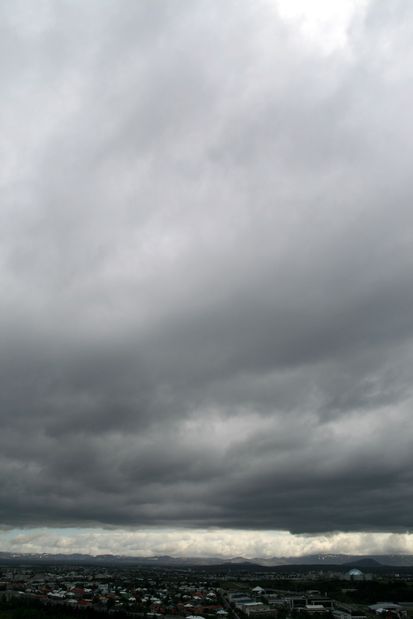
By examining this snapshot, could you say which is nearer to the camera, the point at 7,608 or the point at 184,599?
the point at 7,608

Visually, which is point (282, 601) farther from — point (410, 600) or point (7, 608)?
point (7, 608)

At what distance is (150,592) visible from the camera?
158m

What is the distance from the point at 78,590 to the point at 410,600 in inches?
3437

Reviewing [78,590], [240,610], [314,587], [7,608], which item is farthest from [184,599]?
[314,587]

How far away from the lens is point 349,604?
143 m

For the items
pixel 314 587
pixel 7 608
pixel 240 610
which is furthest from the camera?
pixel 314 587

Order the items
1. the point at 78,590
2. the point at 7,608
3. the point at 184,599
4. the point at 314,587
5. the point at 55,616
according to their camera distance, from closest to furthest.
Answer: the point at 55,616
the point at 7,608
the point at 184,599
the point at 78,590
the point at 314,587

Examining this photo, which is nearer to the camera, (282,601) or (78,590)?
(282,601)

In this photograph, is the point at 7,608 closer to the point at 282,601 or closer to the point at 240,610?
the point at 240,610

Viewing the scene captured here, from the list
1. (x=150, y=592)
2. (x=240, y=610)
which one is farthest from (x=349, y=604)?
(x=150, y=592)

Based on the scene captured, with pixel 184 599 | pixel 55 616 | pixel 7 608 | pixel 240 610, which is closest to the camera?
pixel 55 616

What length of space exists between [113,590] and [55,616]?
3202 inches

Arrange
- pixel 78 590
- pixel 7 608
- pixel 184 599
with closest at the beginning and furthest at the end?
pixel 7 608 < pixel 184 599 < pixel 78 590

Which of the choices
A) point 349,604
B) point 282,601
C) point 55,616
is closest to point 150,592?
point 282,601
